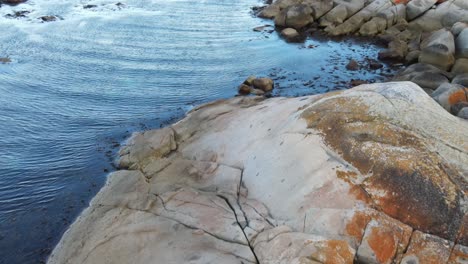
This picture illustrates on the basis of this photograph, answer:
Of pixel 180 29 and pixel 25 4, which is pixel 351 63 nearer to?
pixel 180 29

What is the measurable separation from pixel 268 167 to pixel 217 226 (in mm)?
2366

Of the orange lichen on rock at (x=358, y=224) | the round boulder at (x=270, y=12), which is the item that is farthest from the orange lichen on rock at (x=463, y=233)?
the round boulder at (x=270, y=12)

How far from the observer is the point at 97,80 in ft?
80.2

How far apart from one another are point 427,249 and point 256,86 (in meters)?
15.4

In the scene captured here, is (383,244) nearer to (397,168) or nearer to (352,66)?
(397,168)

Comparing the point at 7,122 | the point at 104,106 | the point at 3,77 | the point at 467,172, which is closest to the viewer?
the point at 467,172

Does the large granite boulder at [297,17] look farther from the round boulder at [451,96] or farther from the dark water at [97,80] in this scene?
the round boulder at [451,96]

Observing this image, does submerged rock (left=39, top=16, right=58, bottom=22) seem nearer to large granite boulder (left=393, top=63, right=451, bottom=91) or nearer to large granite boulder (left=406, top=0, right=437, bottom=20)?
large granite boulder (left=393, top=63, right=451, bottom=91)

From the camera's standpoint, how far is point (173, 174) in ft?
44.7

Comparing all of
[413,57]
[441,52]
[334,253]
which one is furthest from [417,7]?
[334,253]

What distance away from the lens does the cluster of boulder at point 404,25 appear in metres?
23.7

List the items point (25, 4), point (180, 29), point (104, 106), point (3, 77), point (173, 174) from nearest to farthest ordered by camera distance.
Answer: point (173, 174), point (104, 106), point (3, 77), point (180, 29), point (25, 4)

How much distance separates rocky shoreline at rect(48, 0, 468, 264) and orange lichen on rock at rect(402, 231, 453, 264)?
0.02 m

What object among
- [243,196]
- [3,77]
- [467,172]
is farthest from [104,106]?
[467,172]
